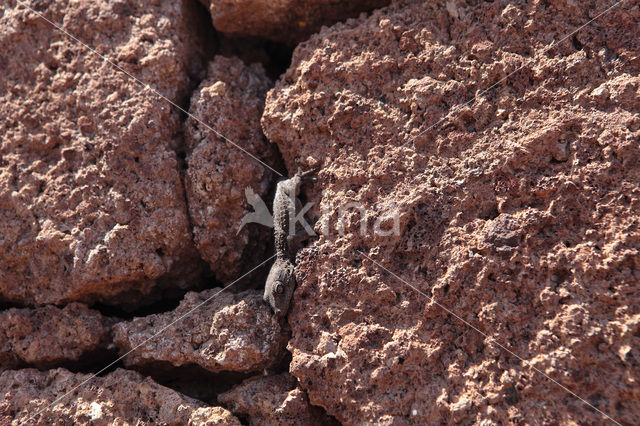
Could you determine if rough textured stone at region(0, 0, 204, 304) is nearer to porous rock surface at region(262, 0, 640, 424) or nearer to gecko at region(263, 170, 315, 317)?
gecko at region(263, 170, 315, 317)

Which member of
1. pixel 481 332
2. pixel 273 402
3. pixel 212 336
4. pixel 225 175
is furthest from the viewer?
pixel 225 175

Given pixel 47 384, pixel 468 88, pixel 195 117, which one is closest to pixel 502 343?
pixel 468 88

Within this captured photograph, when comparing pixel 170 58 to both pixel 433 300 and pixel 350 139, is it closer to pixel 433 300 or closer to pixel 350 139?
pixel 350 139

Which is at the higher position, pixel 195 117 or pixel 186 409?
pixel 195 117

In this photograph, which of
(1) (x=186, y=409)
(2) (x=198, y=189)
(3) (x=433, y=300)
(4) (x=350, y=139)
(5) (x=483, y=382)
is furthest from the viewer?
(2) (x=198, y=189)

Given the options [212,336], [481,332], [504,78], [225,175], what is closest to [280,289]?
[212,336]

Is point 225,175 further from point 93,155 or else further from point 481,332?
point 481,332
